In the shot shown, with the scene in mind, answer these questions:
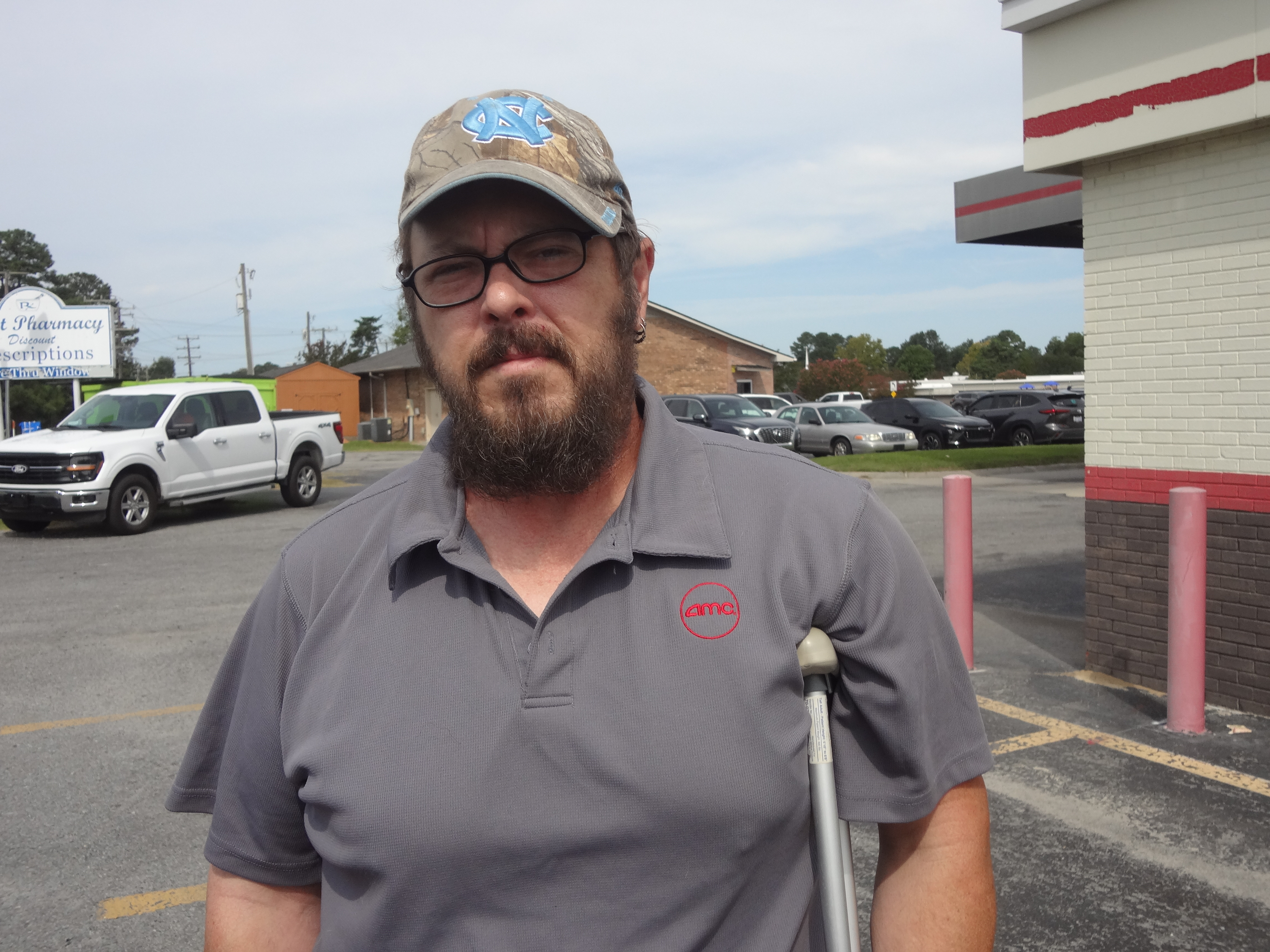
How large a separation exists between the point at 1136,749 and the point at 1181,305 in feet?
8.36

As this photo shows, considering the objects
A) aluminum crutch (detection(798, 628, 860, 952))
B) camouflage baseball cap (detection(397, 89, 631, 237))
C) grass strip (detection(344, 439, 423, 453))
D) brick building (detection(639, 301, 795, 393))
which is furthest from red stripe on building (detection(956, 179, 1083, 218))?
brick building (detection(639, 301, 795, 393))

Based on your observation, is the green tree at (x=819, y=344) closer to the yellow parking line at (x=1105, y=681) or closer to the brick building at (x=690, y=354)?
the brick building at (x=690, y=354)

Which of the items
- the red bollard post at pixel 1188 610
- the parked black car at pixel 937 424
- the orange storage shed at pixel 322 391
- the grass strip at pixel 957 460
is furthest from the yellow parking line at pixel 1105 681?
the orange storage shed at pixel 322 391

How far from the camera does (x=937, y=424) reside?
3045cm

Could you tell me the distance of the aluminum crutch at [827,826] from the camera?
66.4 inches

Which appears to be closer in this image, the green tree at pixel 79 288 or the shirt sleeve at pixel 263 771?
the shirt sleeve at pixel 263 771

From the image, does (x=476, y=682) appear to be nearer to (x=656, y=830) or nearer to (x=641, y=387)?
(x=656, y=830)

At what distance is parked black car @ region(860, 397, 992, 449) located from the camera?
3038 cm

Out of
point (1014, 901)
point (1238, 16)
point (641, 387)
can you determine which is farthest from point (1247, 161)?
point (641, 387)

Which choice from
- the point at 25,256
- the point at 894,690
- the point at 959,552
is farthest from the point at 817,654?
the point at 25,256

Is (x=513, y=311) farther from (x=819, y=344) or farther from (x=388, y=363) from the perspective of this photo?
(x=819, y=344)

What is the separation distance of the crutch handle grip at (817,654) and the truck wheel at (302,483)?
16430 mm

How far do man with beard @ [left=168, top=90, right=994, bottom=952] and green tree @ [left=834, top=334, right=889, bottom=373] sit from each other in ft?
330

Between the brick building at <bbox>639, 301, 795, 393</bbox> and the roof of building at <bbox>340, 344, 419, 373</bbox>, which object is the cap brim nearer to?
the brick building at <bbox>639, 301, 795, 393</bbox>
